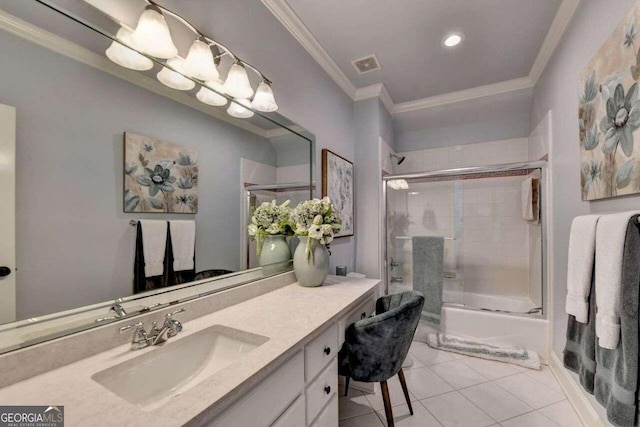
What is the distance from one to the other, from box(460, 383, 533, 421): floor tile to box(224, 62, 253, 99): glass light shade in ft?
7.66

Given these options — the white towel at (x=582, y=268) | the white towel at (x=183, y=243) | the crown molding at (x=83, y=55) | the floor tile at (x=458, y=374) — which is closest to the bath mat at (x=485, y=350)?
the floor tile at (x=458, y=374)

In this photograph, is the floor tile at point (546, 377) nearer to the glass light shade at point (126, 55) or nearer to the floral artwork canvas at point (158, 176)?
the floral artwork canvas at point (158, 176)

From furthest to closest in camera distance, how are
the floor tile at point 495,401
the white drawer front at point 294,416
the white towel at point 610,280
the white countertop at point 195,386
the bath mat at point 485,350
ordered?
1. the bath mat at point 485,350
2. the floor tile at point 495,401
3. the white towel at point 610,280
4. the white drawer front at point 294,416
5. the white countertop at point 195,386

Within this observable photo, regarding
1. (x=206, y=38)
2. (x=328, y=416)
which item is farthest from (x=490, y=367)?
(x=206, y=38)

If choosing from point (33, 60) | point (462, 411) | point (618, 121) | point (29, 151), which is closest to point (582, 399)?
point (462, 411)

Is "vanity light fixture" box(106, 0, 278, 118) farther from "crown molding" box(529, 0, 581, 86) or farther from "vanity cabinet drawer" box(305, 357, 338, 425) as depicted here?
"crown molding" box(529, 0, 581, 86)

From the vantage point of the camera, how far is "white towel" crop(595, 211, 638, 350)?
90 cm

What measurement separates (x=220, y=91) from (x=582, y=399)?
104 inches

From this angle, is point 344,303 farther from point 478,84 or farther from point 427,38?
point 478,84

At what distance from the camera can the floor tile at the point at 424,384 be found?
5.74 feet

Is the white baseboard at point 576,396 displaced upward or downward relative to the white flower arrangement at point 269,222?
downward

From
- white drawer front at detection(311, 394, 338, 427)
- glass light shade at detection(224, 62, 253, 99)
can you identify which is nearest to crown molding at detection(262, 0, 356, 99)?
glass light shade at detection(224, 62, 253, 99)

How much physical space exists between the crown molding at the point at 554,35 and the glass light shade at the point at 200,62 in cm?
211

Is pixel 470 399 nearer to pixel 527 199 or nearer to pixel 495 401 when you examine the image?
pixel 495 401
